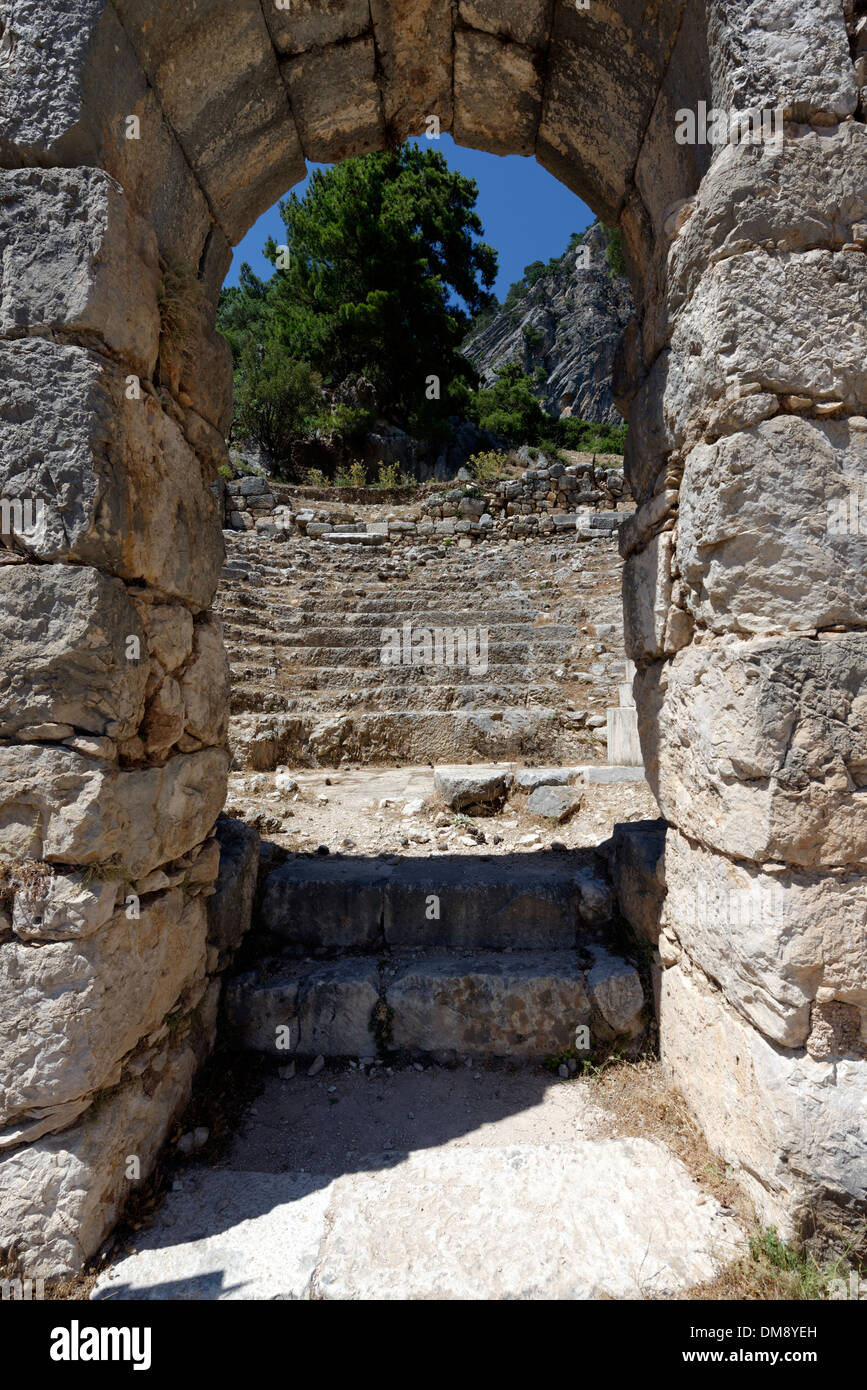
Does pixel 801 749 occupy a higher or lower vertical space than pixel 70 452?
lower

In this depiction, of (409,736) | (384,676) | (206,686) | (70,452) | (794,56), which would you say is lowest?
(409,736)

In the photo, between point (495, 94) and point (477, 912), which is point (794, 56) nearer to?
point (495, 94)

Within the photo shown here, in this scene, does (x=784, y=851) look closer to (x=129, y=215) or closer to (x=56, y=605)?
(x=56, y=605)

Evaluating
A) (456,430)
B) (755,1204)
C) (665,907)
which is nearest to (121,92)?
(665,907)

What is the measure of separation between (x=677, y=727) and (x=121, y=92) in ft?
9.02

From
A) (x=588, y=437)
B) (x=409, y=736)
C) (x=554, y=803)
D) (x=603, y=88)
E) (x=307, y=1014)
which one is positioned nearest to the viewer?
(x=603, y=88)

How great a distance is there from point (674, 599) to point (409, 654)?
5.01m

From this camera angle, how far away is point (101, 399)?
188 centimetres

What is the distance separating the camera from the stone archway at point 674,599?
1813 mm

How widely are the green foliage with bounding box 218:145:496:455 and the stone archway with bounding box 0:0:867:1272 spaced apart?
1752cm

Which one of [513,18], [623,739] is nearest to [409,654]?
[623,739]

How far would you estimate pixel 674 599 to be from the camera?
7.80ft

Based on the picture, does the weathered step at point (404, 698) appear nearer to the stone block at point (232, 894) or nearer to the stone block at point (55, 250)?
the stone block at point (232, 894)

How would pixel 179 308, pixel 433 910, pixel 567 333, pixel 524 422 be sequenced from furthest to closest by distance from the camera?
1. pixel 567 333
2. pixel 524 422
3. pixel 433 910
4. pixel 179 308
